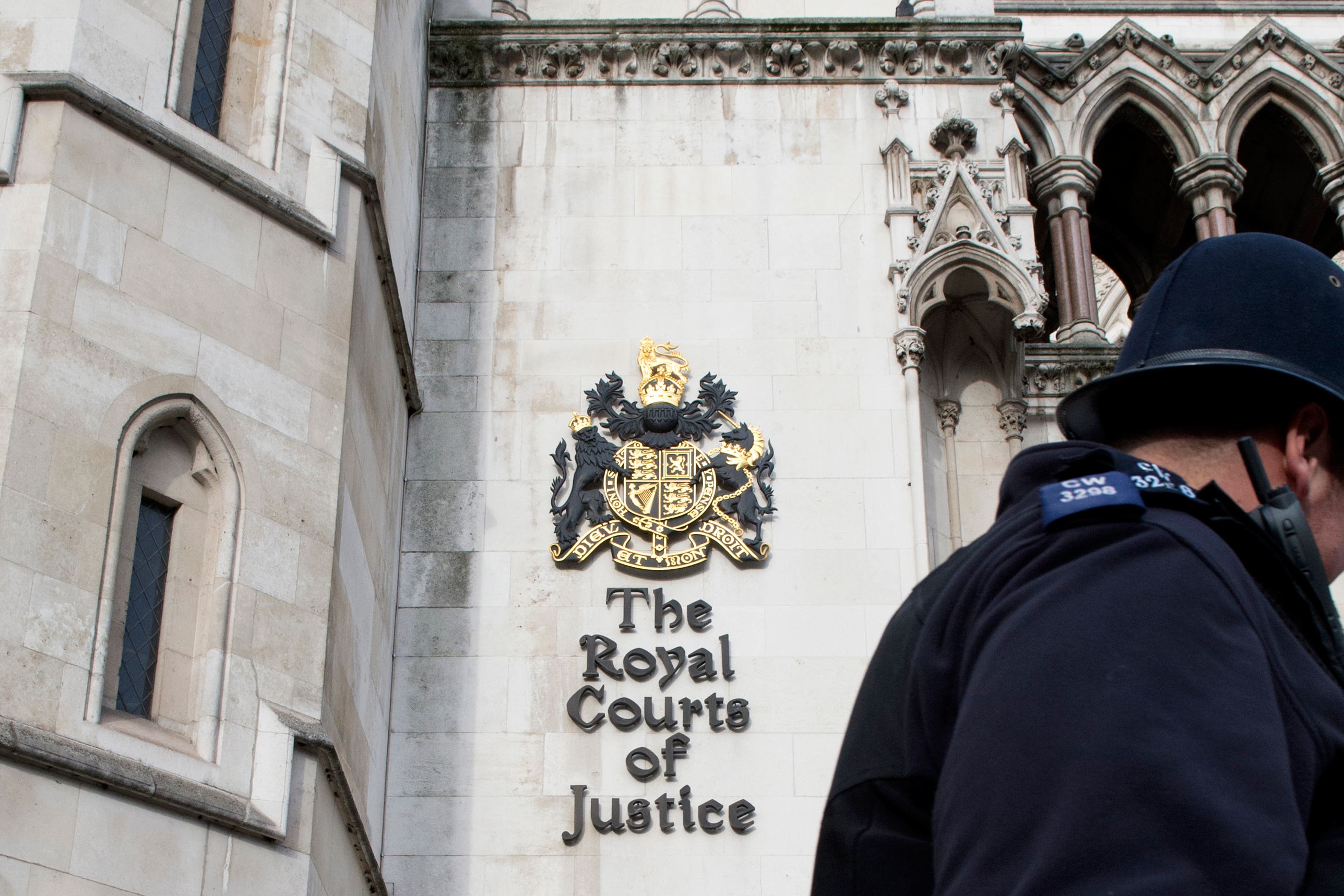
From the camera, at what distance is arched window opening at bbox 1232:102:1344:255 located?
1429 cm

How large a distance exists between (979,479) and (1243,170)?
3996 mm

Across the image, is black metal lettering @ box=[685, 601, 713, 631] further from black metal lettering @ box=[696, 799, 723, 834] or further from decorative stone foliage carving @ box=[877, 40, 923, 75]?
decorative stone foliage carving @ box=[877, 40, 923, 75]

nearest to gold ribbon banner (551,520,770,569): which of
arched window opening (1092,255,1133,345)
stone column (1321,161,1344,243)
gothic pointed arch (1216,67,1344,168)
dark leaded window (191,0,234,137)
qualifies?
dark leaded window (191,0,234,137)

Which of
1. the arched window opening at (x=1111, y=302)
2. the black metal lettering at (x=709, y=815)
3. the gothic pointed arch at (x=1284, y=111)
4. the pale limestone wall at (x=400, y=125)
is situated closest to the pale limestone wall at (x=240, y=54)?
the pale limestone wall at (x=400, y=125)

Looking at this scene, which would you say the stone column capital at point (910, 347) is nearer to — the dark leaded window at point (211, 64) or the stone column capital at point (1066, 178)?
the stone column capital at point (1066, 178)

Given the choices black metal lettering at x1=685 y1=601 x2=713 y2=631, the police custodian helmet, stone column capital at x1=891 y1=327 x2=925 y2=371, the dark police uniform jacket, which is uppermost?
stone column capital at x1=891 y1=327 x2=925 y2=371

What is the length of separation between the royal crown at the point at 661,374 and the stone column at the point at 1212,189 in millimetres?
4585

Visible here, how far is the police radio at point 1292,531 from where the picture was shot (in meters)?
2.00

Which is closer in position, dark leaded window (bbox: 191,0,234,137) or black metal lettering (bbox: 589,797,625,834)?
dark leaded window (bbox: 191,0,234,137)

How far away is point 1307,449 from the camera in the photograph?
2.21m

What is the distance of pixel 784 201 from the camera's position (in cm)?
1177

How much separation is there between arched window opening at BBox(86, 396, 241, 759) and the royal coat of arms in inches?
118

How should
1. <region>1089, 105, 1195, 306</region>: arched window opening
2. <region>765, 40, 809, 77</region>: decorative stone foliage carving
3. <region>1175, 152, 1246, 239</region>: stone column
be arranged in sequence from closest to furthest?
<region>765, 40, 809, 77</region>: decorative stone foliage carving → <region>1175, 152, 1246, 239</region>: stone column → <region>1089, 105, 1195, 306</region>: arched window opening

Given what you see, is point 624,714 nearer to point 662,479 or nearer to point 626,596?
point 626,596
